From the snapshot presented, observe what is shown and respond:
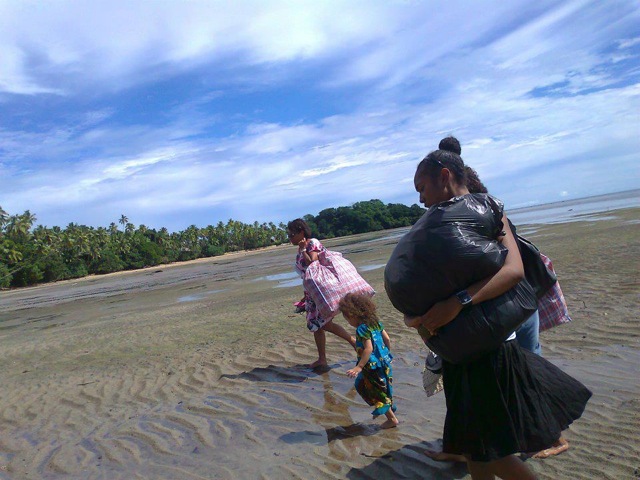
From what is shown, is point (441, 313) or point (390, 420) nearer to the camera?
point (441, 313)

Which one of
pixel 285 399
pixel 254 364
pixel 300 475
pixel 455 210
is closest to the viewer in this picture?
pixel 455 210

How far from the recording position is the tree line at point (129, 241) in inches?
2665

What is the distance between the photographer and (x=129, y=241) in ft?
290

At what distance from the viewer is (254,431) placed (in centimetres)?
517

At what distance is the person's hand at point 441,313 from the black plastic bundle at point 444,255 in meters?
0.03

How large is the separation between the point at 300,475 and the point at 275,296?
11.6 meters

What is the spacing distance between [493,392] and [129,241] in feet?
300

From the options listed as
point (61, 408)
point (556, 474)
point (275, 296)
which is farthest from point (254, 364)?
point (275, 296)

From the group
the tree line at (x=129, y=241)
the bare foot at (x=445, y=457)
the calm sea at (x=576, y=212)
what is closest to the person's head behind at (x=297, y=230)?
the bare foot at (x=445, y=457)

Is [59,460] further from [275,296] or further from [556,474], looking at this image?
[275,296]

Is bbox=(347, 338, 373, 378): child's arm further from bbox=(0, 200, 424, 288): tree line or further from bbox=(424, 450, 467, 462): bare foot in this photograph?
bbox=(0, 200, 424, 288): tree line

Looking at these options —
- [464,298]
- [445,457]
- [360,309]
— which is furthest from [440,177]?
[360,309]

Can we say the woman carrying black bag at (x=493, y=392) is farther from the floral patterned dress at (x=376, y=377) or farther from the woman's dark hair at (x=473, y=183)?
the floral patterned dress at (x=376, y=377)

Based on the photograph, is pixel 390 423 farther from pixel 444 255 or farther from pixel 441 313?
pixel 444 255
